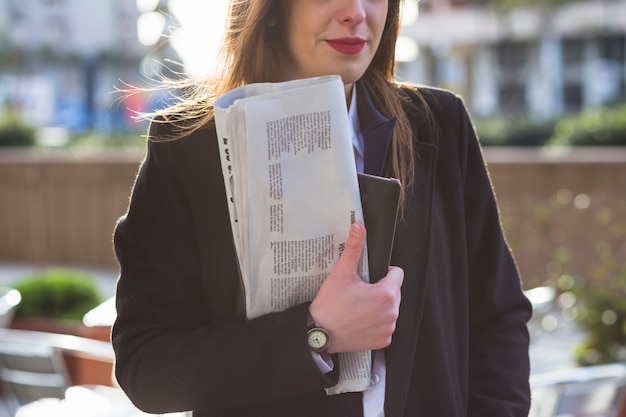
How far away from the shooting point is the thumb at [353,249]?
1300 mm

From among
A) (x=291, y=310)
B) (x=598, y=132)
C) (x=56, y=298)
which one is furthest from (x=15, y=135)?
(x=291, y=310)

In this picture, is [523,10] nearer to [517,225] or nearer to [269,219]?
[517,225]

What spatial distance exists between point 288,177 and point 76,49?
64011 millimetres

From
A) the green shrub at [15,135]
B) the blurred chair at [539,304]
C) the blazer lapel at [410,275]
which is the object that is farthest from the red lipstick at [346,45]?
the green shrub at [15,135]

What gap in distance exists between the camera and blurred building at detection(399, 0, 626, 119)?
42.6 m

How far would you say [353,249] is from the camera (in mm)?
1301

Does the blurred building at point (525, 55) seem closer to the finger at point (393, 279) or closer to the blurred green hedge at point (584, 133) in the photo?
the blurred green hedge at point (584, 133)

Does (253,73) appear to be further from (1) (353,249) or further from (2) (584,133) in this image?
(2) (584,133)

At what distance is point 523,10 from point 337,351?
103 ft

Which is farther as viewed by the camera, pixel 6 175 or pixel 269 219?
pixel 6 175

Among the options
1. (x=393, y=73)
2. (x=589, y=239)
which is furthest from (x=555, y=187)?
(x=393, y=73)

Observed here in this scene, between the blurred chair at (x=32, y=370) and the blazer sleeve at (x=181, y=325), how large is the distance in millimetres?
2511

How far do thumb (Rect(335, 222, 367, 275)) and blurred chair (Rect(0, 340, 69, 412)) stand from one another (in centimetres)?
276

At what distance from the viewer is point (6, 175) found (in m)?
10.7
